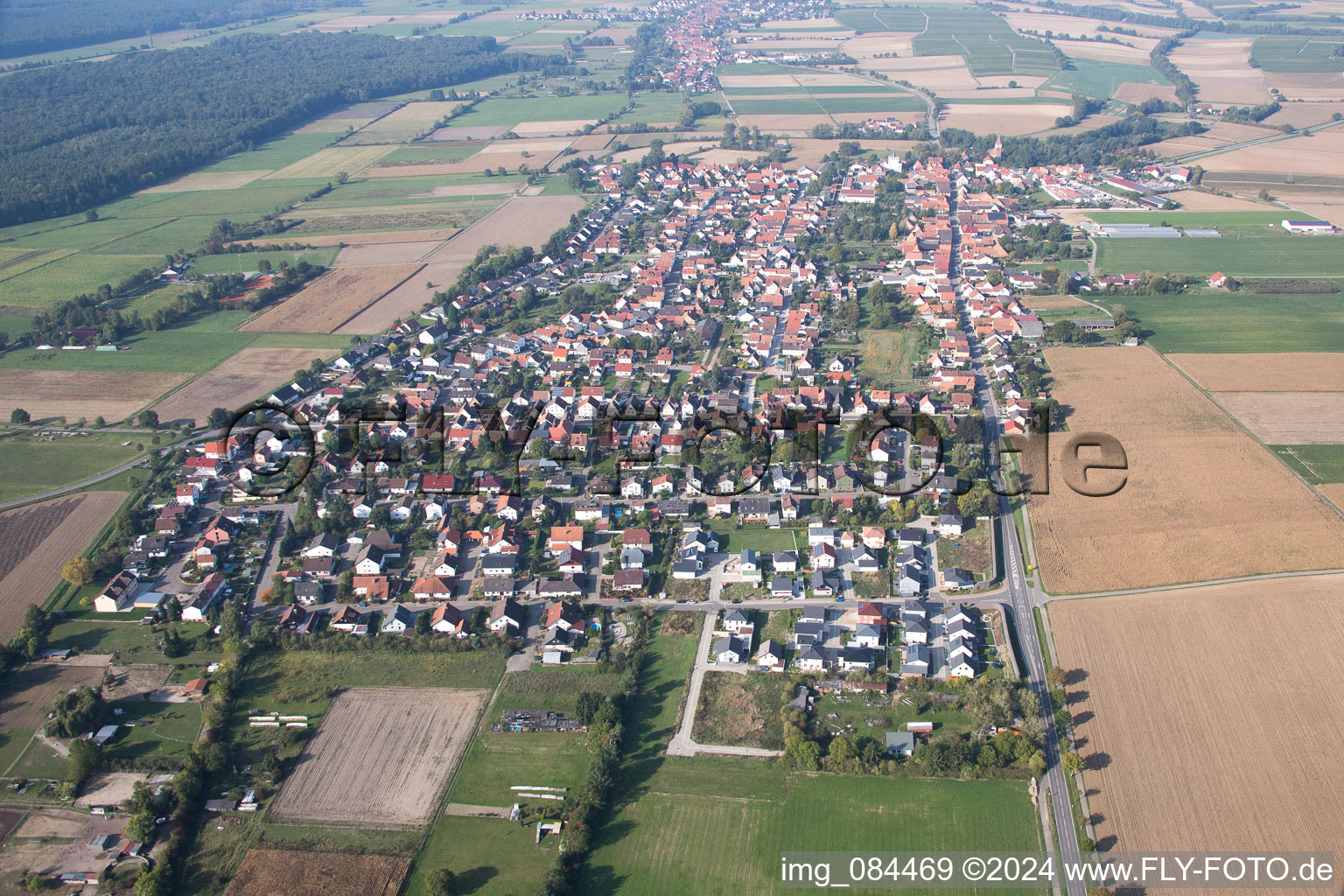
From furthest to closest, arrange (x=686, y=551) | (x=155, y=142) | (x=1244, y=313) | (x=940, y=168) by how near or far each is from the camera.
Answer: (x=155, y=142), (x=940, y=168), (x=1244, y=313), (x=686, y=551)

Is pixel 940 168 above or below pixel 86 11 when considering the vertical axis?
below

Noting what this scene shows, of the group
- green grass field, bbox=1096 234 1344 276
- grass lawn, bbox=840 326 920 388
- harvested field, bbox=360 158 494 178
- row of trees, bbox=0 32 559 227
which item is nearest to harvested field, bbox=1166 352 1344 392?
grass lawn, bbox=840 326 920 388

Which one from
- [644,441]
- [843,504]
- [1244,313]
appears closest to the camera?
[843,504]

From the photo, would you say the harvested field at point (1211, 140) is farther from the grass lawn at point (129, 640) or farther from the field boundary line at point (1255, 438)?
the grass lawn at point (129, 640)

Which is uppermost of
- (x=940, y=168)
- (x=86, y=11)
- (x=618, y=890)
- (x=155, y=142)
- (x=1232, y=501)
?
(x=86, y=11)

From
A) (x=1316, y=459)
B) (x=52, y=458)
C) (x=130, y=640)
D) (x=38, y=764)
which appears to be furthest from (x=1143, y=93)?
(x=38, y=764)

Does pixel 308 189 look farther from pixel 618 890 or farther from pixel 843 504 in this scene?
pixel 618 890

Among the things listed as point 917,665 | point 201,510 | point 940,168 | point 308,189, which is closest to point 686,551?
point 917,665
